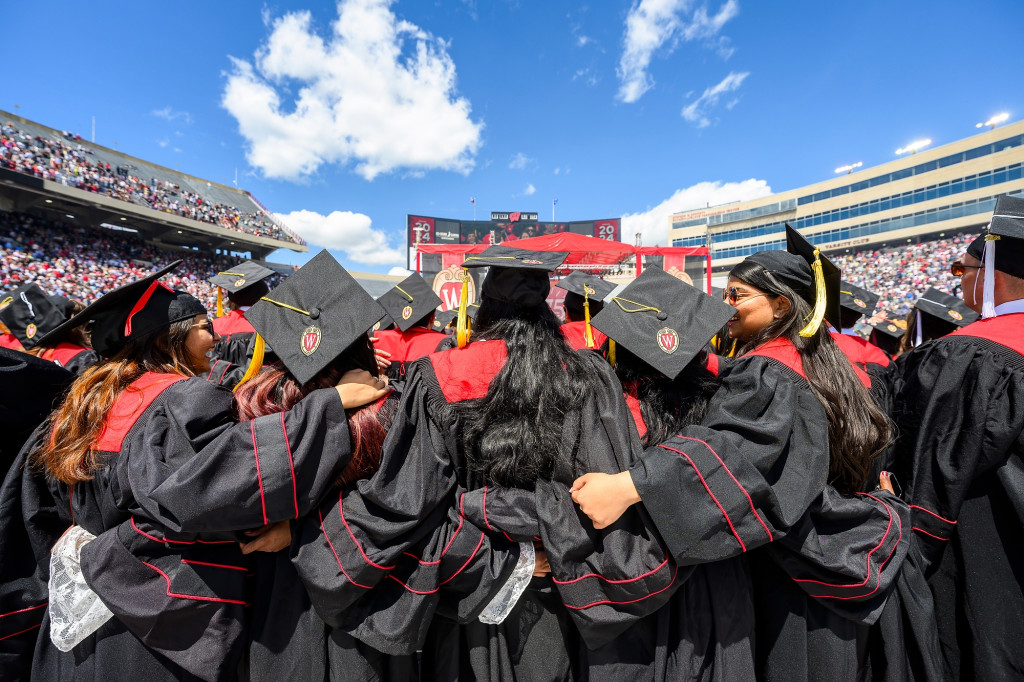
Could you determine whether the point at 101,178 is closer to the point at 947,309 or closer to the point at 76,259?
the point at 76,259

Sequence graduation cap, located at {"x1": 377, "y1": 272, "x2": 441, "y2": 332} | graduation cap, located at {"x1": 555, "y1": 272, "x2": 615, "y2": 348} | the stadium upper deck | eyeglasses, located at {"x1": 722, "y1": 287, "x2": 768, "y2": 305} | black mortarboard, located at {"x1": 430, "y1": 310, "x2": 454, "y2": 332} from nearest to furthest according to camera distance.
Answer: eyeglasses, located at {"x1": 722, "y1": 287, "x2": 768, "y2": 305} → graduation cap, located at {"x1": 555, "y1": 272, "x2": 615, "y2": 348} → graduation cap, located at {"x1": 377, "y1": 272, "x2": 441, "y2": 332} → black mortarboard, located at {"x1": 430, "y1": 310, "x2": 454, "y2": 332} → the stadium upper deck

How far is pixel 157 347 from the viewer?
1800 millimetres

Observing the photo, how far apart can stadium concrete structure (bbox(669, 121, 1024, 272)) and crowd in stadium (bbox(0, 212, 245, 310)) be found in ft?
166

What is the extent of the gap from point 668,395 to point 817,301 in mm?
714

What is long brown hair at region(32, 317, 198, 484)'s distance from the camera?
1.53 metres

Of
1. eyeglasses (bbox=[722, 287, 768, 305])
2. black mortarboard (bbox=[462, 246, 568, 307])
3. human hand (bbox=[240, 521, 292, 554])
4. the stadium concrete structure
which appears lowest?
human hand (bbox=[240, 521, 292, 554])

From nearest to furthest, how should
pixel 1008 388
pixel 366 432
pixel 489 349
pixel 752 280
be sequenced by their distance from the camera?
pixel 366 432, pixel 1008 388, pixel 489 349, pixel 752 280

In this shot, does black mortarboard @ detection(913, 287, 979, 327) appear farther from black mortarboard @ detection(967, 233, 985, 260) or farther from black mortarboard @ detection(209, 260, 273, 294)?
black mortarboard @ detection(209, 260, 273, 294)

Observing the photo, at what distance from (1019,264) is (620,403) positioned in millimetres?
1748

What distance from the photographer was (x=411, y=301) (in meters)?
4.57

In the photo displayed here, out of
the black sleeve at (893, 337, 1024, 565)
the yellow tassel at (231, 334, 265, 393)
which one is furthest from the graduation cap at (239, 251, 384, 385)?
the black sleeve at (893, 337, 1024, 565)

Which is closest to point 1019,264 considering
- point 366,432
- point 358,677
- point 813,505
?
point 813,505

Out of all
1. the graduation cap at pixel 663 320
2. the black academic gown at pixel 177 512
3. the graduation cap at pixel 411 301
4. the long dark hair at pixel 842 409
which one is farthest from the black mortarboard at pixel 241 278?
the long dark hair at pixel 842 409

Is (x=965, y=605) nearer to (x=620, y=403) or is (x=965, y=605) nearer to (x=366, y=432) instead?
(x=620, y=403)
